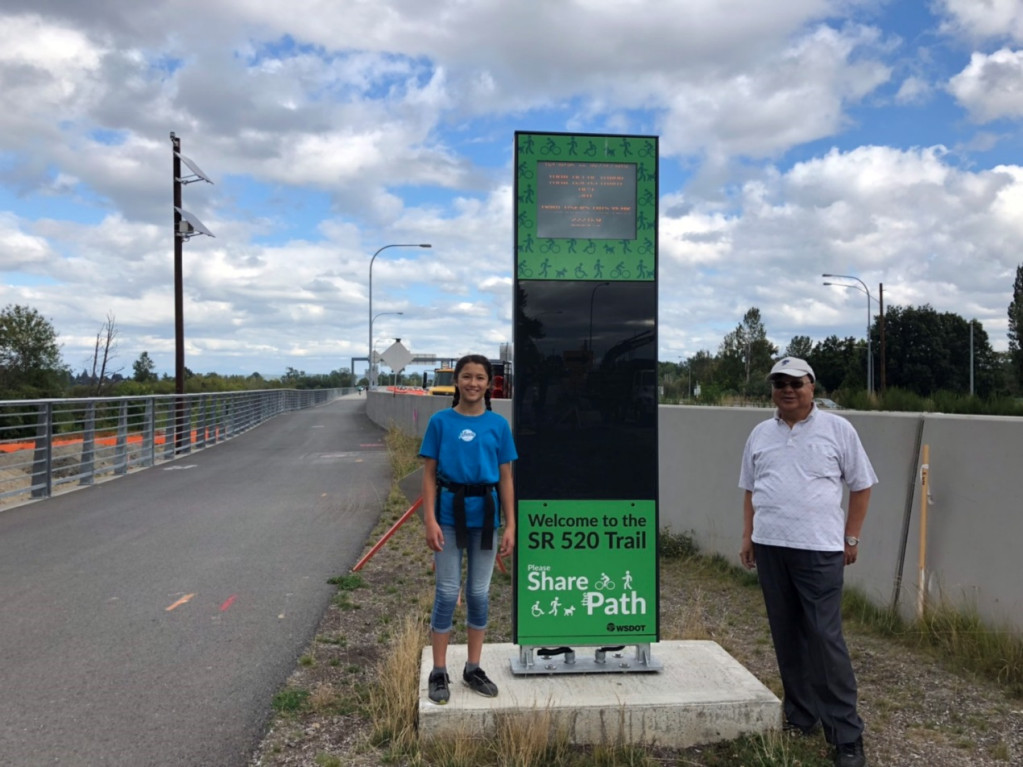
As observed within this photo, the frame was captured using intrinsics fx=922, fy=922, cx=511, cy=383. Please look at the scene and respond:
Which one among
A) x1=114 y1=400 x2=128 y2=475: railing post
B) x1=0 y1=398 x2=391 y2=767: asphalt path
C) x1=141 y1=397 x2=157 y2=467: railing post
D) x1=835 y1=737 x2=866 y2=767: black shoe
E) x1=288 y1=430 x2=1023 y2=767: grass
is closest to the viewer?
x1=835 y1=737 x2=866 y2=767: black shoe

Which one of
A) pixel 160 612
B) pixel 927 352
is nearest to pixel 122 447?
pixel 160 612

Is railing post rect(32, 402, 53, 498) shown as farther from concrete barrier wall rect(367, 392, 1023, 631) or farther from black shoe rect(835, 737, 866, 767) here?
black shoe rect(835, 737, 866, 767)

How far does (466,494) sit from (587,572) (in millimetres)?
916

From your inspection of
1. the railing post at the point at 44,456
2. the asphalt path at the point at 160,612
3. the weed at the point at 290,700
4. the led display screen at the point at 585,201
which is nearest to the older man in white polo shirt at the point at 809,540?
the led display screen at the point at 585,201

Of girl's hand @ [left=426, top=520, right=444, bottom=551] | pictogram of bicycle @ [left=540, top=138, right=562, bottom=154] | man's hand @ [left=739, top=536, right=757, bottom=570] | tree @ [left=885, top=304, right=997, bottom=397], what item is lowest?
man's hand @ [left=739, top=536, right=757, bottom=570]

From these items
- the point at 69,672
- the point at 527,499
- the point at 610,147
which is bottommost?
the point at 69,672

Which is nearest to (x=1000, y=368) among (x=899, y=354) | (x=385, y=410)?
(x=899, y=354)

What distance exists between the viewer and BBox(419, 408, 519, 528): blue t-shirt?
4.26m

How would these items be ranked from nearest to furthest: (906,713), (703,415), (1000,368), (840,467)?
(840,467) < (906,713) < (703,415) < (1000,368)

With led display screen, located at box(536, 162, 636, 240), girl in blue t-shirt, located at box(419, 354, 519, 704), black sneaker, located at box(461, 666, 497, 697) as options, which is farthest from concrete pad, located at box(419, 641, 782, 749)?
led display screen, located at box(536, 162, 636, 240)

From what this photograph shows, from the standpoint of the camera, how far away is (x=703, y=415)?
895cm

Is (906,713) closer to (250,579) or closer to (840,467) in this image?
(840,467)

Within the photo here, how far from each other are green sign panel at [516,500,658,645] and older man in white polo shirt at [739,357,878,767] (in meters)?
0.67

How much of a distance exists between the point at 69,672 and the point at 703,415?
5.89 meters
